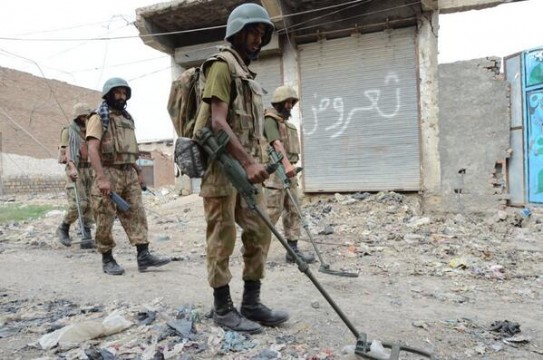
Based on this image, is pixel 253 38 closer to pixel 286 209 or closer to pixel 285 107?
pixel 285 107

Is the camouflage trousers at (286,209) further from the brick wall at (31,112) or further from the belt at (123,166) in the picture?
the brick wall at (31,112)

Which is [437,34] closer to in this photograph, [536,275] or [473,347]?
[536,275]

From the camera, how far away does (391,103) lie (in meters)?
6.95

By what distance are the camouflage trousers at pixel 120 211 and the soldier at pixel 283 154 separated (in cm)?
126

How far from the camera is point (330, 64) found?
7363 millimetres

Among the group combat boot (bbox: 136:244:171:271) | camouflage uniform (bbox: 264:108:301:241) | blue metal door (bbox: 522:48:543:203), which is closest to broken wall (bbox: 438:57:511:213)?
blue metal door (bbox: 522:48:543:203)

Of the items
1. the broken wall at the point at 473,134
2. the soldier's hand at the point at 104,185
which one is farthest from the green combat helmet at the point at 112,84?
the broken wall at the point at 473,134

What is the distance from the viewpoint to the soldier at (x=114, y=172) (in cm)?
359

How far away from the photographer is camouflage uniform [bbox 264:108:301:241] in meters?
3.94

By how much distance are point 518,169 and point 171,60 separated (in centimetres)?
719

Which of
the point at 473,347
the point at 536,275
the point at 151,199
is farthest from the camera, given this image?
the point at 151,199

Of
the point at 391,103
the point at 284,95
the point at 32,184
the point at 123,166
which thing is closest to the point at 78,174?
the point at 123,166

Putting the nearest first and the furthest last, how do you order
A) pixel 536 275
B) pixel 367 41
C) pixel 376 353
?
pixel 376 353, pixel 536 275, pixel 367 41

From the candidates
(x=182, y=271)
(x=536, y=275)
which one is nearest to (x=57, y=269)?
(x=182, y=271)
